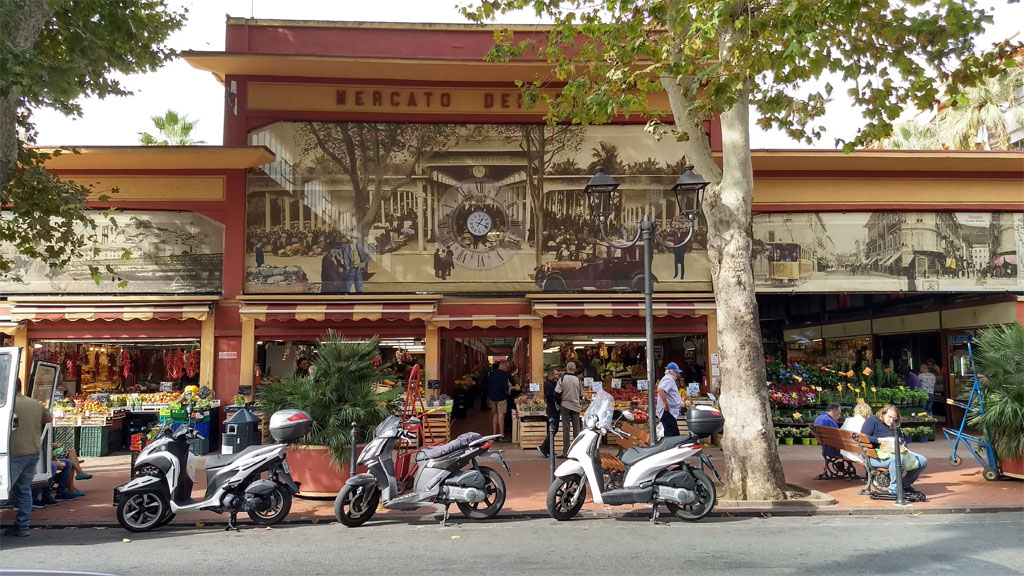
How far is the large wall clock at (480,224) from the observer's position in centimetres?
1595

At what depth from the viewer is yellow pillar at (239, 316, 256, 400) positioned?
15.3m

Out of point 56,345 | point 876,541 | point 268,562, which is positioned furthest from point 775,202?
point 56,345

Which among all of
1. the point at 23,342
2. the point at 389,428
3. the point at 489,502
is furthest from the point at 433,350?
the point at 23,342

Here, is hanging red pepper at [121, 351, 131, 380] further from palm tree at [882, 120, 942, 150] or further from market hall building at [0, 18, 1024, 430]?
palm tree at [882, 120, 942, 150]

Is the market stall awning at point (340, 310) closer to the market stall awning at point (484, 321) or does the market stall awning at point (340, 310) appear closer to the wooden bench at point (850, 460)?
the market stall awning at point (484, 321)

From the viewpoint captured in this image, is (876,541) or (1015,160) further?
(1015,160)

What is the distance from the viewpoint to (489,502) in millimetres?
8695

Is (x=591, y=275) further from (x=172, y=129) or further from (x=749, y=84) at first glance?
(x=172, y=129)

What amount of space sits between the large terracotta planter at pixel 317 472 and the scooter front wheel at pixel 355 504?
4.18 feet

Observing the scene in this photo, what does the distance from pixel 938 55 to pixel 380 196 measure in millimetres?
10522

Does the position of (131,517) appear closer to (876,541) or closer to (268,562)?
(268,562)

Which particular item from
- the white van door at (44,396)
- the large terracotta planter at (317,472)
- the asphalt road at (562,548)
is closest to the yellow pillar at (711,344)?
the asphalt road at (562,548)

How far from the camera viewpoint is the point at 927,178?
1662 cm

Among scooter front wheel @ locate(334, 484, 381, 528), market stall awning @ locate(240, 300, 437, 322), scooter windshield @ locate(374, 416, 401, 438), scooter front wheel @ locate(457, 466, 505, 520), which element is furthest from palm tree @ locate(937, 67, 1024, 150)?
scooter front wheel @ locate(334, 484, 381, 528)
